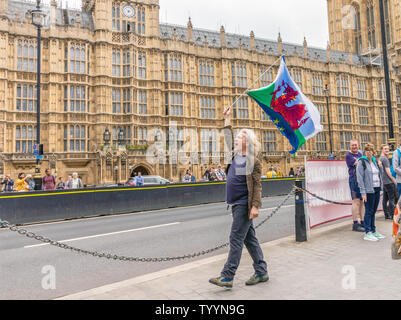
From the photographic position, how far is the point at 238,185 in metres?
4.28

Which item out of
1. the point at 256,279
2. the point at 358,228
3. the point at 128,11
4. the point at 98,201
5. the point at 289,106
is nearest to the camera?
the point at 256,279

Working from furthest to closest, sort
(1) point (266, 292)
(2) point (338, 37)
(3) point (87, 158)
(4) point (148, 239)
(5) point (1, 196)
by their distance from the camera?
(2) point (338, 37), (3) point (87, 158), (5) point (1, 196), (4) point (148, 239), (1) point (266, 292)

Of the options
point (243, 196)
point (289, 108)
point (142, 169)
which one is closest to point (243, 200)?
point (243, 196)

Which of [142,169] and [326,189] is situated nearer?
[326,189]

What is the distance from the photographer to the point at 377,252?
18.3 feet

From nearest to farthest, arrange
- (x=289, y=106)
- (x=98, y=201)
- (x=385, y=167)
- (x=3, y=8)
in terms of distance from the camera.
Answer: (x=289, y=106)
(x=385, y=167)
(x=98, y=201)
(x=3, y=8)

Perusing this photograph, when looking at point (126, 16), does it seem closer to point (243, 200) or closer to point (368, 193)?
point (368, 193)

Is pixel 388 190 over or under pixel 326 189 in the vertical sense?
under

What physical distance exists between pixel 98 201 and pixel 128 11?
26.5 metres

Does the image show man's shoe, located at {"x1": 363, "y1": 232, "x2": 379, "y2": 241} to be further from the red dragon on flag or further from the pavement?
the red dragon on flag

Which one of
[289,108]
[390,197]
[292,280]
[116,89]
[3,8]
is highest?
[3,8]
